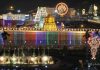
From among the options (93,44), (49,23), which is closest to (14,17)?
(49,23)

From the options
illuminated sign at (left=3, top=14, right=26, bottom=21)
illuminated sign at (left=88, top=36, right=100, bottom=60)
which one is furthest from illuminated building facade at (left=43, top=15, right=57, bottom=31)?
illuminated sign at (left=88, top=36, right=100, bottom=60)

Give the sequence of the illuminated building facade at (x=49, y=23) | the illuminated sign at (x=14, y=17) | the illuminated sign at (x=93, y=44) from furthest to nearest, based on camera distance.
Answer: the illuminated sign at (x=14, y=17), the illuminated building facade at (x=49, y=23), the illuminated sign at (x=93, y=44)

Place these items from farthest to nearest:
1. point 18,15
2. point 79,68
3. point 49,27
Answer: point 18,15
point 49,27
point 79,68

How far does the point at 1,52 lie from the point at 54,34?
30.1m

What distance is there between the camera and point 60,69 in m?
18.3

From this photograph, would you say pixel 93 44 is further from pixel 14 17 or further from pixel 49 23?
pixel 14 17

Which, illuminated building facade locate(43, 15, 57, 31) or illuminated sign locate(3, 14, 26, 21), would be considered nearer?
illuminated building facade locate(43, 15, 57, 31)

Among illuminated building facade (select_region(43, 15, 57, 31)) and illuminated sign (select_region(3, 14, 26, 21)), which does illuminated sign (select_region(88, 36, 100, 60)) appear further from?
illuminated sign (select_region(3, 14, 26, 21))

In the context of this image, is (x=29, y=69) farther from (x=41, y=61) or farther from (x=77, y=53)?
(x=77, y=53)

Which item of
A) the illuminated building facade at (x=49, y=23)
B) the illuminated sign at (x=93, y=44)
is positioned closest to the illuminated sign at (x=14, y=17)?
the illuminated building facade at (x=49, y=23)

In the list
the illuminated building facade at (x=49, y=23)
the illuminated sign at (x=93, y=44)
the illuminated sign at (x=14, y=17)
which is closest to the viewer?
the illuminated sign at (x=93, y=44)

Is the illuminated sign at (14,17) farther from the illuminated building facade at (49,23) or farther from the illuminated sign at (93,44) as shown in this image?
the illuminated sign at (93,44)

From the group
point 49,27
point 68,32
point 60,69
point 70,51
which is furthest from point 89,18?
point 60,69

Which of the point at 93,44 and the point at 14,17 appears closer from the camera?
the point at 93,44
